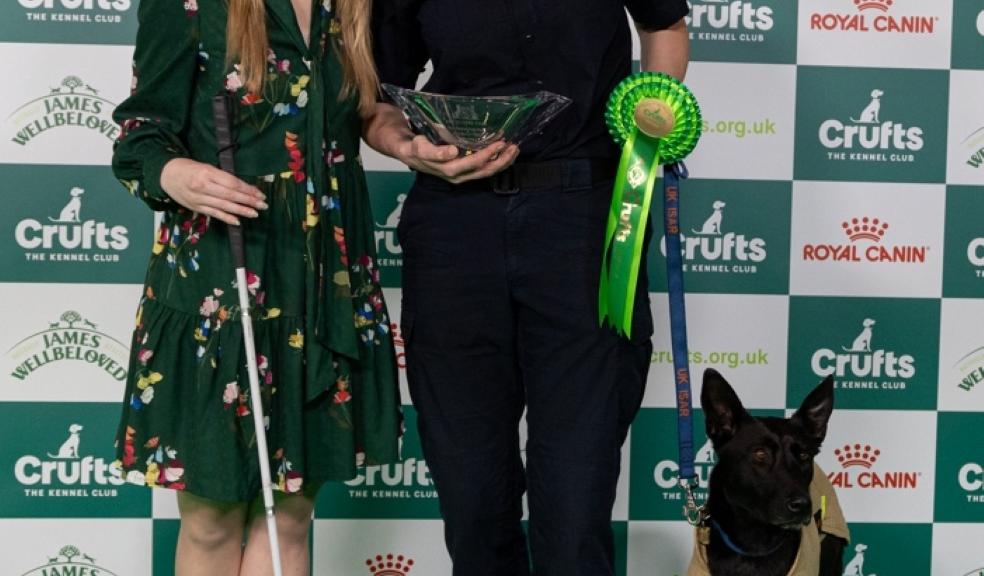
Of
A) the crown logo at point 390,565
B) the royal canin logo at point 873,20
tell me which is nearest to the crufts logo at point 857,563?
the crown logo at point 390,565

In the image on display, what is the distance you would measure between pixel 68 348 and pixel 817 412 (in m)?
1.46

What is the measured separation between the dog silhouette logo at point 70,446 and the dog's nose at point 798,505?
1.42 m

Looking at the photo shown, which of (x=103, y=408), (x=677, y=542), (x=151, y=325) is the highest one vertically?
(x=151, y=325)

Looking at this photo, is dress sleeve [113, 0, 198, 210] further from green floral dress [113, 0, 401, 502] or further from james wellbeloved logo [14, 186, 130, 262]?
james wellbeloved logo [14, 186, 130, 262]

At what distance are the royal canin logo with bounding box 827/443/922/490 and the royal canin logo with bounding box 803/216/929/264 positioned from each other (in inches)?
15.9

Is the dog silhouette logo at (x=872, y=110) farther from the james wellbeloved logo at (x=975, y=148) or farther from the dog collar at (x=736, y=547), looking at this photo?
the dog collar at (x=736, y=547)

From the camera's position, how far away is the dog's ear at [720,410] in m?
2.00

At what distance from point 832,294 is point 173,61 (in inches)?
59.9

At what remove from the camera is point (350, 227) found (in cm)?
167

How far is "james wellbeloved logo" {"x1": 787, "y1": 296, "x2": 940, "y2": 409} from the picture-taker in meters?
2.50

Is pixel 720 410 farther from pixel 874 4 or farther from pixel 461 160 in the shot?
pixel 874 4

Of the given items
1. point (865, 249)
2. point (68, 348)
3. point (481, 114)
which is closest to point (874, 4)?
point (865, 249)

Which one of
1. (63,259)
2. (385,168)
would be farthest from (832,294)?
(63,259)

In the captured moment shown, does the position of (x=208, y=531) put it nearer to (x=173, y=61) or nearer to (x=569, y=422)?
(x=569, y=422)
